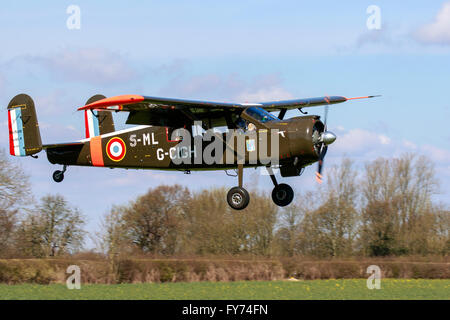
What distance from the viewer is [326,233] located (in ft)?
133

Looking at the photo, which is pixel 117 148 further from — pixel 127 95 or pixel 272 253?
pixel 272 253

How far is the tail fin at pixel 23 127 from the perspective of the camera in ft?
76.5

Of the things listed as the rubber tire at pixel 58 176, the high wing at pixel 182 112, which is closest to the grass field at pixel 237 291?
the rubber tire at pixel 58 176

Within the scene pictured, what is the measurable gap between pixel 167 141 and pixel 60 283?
260 inches

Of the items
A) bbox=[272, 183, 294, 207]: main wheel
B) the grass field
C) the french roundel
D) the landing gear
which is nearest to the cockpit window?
the landing gear

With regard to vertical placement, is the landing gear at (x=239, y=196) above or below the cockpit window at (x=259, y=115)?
below

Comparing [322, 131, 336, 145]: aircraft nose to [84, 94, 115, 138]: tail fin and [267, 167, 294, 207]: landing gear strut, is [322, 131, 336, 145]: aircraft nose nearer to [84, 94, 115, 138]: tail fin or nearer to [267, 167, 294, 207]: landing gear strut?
[267, 167, 294, 207]: landing gear strut

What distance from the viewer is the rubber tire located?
23.0m

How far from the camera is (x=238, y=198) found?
65.1 feet

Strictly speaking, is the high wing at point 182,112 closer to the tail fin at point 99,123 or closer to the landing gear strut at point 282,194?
the landing gear strut at point 282,194

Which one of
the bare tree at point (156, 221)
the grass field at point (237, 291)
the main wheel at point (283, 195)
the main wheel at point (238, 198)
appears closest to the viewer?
the main wheel at point (238, 198)

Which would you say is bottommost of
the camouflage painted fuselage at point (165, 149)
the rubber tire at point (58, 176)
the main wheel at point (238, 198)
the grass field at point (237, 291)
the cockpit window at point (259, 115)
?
the grass field at point (237, 291)

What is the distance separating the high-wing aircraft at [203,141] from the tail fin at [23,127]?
3cm
